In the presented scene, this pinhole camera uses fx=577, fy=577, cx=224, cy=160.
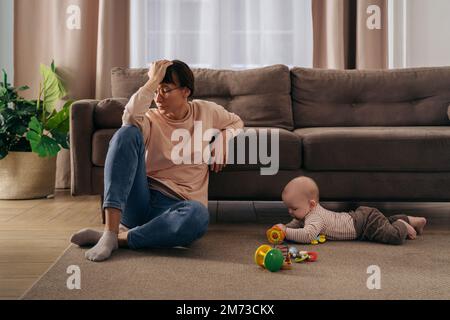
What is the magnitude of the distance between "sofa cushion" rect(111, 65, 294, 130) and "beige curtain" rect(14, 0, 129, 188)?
678 mm

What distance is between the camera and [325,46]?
12.8ft

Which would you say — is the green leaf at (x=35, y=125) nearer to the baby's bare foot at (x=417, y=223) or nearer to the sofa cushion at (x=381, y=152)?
the sofa cushion at (x=381, y=152)

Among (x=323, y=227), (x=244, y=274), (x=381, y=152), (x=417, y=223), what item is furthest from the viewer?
(x=381, y=152)

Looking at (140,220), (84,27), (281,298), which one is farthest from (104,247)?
(84,27)

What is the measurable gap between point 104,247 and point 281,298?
2.32 feet

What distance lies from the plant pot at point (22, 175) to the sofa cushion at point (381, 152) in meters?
1.68

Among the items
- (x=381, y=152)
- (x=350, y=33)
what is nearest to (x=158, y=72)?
(x=381, y=152)

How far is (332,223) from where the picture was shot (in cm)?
223

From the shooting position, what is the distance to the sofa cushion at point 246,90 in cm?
308

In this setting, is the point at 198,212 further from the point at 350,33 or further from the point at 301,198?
the point at 350,33

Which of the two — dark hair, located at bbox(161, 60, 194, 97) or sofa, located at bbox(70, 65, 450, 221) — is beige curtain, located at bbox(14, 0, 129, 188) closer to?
sofa, located at bbox(70, 65, 450, 221)

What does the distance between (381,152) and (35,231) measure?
1.53 meters

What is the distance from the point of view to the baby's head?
87.8 inches
